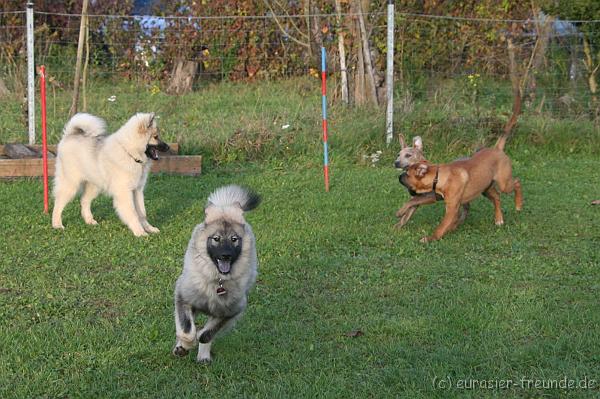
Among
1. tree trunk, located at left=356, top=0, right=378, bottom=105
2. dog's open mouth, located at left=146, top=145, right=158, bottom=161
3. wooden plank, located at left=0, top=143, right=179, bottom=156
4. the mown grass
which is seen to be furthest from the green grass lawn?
tree trunk, located at left=356, top=0, right=378, bottom=105

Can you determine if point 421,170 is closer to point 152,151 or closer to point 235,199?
point 152,151

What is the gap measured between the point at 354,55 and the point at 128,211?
645 centimetres

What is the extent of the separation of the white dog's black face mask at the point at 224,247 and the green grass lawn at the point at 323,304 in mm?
528

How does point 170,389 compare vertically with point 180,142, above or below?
below

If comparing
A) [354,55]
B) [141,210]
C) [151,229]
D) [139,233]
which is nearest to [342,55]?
[354,55]

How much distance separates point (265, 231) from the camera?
7.46 m

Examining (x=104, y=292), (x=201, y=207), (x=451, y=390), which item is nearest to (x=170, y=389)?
(x=451, y=390)

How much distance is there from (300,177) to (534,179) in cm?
297

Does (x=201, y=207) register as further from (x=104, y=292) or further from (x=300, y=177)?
(x=104, y=292)

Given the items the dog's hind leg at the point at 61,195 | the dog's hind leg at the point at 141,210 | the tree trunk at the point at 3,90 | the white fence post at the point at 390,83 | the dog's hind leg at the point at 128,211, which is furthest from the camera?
the tree trunk at the point at 3,90

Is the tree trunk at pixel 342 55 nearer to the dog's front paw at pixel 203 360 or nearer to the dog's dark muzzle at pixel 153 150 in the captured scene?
the dog's dark muzzle at pixel 153 150

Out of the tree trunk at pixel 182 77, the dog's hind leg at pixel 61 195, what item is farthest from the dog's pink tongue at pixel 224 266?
the tree trunk at pixel 182 77

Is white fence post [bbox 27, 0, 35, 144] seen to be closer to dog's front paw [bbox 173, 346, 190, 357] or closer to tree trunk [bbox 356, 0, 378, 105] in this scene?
tree trunk [bbox 356, 0, 378, 105]

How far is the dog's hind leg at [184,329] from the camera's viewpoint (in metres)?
4.34
